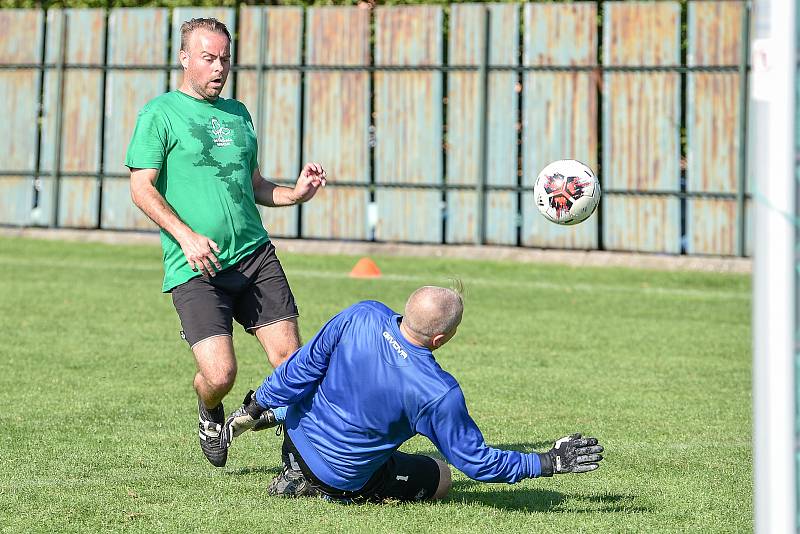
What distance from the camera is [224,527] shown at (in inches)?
244

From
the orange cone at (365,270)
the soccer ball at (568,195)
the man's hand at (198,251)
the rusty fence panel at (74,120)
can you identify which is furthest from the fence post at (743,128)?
the man's hand at (198,251)

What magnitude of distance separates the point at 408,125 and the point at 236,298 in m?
13.1

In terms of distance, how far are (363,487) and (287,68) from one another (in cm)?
1492

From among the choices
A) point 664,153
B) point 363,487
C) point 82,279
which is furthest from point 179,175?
point 664,153

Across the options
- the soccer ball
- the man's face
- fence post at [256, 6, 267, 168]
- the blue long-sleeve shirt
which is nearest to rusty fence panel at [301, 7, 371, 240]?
fence post at [256, 6, 267, 168]

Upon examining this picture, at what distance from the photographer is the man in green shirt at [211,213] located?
23.6 feet

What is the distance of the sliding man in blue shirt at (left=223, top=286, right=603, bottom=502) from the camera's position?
6.07m

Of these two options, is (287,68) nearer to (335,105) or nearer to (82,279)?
(335,105)

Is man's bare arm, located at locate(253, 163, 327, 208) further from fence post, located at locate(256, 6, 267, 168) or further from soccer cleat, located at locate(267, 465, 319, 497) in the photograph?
fence post, located at locate(256, 6, 267, 168)

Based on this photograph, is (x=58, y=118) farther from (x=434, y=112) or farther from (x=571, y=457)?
(x=571, y=457)

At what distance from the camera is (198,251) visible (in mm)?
6934

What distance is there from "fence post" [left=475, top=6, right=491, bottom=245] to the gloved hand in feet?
43.1

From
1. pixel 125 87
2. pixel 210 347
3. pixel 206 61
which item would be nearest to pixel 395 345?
pixel 210 347

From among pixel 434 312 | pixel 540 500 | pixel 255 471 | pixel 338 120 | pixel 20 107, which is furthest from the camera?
pixel 20 107
